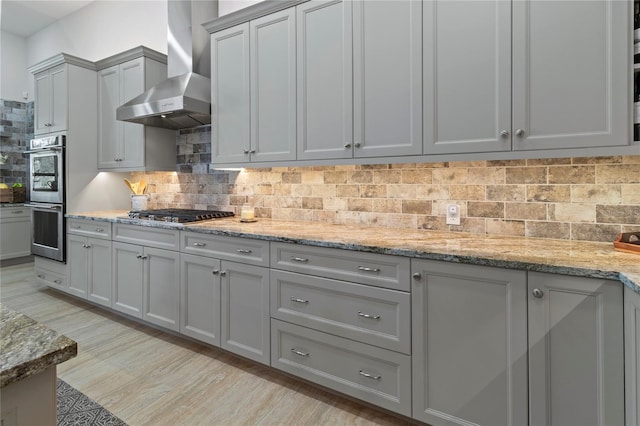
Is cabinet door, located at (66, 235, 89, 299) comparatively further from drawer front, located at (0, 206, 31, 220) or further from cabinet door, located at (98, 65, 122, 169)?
drawer front, located at (0, 206, 31, 220)

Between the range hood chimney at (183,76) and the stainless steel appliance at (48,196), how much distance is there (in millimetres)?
1059

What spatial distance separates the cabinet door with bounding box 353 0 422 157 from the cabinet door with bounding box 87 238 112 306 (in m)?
2.59

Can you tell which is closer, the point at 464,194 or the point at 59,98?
the point at 464,194

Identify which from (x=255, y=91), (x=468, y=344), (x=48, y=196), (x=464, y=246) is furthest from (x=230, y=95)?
(x=48, y=196)

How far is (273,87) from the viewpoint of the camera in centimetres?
261

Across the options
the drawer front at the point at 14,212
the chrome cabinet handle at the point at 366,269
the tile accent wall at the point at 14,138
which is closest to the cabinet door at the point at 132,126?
the chrome cabinet handle at the point at 366,269

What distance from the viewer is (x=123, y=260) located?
3.16 metres

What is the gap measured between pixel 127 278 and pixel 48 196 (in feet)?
5.19

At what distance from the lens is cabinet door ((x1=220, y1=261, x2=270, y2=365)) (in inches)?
89.9

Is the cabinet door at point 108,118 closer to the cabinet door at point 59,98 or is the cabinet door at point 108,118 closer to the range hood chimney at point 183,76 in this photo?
the cabinet door at point 59,98

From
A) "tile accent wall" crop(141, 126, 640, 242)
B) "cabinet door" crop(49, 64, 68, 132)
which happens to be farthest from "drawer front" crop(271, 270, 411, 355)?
"cabinet door" crop(49, 64, 68, 132)

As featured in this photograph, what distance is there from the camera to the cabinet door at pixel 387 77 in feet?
6.73

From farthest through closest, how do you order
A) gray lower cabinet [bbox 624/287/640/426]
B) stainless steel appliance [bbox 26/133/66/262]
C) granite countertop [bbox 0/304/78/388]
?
stainless steel appliance [bbox 26/133/66/262] < gray lower cabinet [bbox 624/287/640/426] < granite countertop [bbox 0/304/78/388]

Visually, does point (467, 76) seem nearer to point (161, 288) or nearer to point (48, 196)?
point (161, 288)
